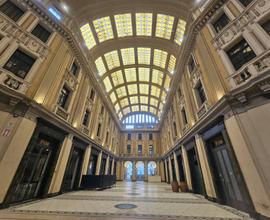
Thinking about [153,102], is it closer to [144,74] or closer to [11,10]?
[144,74]

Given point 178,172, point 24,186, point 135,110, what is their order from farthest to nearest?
point 135,110 → point 178,172 → point 24,186

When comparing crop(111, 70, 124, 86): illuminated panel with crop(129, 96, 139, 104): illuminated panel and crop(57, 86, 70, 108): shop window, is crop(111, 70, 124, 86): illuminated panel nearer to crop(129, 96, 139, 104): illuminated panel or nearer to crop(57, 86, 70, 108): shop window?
crop(129, 96, 139, 104): illuminated panel

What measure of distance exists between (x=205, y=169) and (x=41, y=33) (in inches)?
542

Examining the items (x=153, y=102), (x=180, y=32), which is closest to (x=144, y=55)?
(x=180, y=32)

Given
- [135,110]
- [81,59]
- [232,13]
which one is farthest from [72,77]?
[135,110]

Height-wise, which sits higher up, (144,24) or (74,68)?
(144,24)

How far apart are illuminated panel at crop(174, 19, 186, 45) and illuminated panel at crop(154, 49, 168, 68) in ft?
8.81

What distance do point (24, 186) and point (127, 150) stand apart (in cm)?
2359

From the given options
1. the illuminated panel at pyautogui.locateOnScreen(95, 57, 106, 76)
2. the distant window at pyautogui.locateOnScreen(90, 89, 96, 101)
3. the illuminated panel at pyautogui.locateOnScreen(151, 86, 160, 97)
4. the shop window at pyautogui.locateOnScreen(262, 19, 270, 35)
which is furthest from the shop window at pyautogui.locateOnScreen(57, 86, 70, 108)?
the illuminated panel at pyautogui.locateOnScreen(151, 86, 160, 97)

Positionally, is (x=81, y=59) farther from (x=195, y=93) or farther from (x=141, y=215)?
(x=141, y=215)

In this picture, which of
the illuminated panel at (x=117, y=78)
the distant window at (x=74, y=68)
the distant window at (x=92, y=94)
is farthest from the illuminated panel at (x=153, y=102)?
the distant window at (x=74, y=68)

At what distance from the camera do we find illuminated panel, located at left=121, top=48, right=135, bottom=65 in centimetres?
1704

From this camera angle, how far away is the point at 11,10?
6.99m

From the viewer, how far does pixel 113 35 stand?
1470 centimetres
